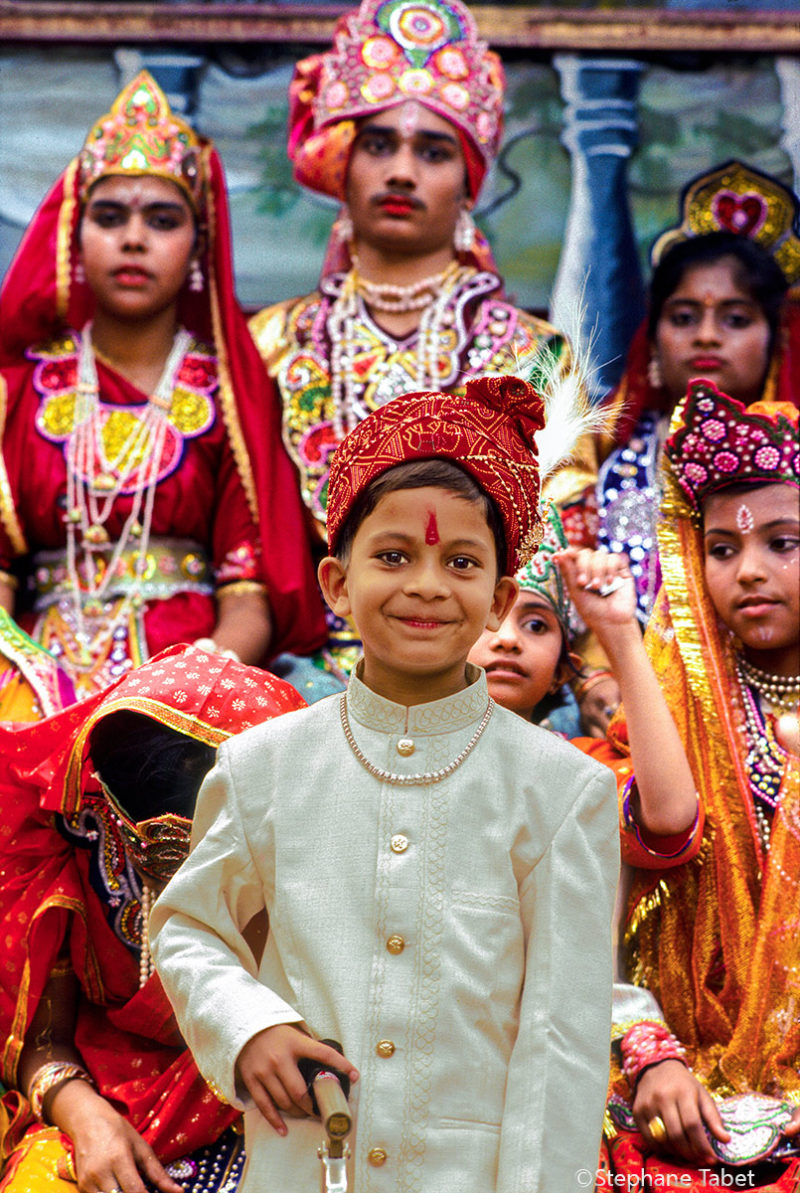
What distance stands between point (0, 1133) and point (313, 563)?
1.71 metres

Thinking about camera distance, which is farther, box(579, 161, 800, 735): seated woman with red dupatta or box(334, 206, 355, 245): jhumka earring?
box(334, 206, 355, 245): jhumka earring

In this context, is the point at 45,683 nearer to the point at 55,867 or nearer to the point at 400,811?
the point at 55,867

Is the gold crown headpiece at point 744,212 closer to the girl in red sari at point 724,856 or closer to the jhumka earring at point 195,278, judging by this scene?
the jhumka earring at point 195,278

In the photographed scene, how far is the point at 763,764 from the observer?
8.83 ft

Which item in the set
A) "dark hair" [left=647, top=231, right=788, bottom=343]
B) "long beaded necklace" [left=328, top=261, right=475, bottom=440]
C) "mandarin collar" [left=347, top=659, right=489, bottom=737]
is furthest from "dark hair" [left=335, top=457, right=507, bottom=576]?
"dark hair" [left=647, top=231, right=788, bottom=343]

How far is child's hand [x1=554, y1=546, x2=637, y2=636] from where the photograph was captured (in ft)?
7.68

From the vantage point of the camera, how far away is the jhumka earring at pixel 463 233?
4.08 metres

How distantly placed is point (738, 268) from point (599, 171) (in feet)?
3.50

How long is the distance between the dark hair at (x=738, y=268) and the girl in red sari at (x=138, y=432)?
107cm

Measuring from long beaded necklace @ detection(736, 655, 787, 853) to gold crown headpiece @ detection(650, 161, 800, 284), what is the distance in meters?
1.81

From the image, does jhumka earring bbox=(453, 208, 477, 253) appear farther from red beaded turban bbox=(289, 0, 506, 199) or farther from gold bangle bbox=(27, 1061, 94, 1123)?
gold bangle bbox=(27, 1061, 94, 1123)

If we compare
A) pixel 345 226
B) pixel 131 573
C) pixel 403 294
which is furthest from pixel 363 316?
pixel 131 573

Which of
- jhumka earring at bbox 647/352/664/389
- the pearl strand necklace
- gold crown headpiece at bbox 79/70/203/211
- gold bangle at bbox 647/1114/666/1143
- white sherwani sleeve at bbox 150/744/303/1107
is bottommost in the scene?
gold bangle at bbox 647/1114/666/1143

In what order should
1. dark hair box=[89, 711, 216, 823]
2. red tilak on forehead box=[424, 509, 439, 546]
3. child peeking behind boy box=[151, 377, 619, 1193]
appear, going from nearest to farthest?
child peeking behind boy box=[151, 377, 619, 1193]
red tilak on forehead box=[424, 509, 439, 546]
dark hair box=[89, 711, 216, 823]
